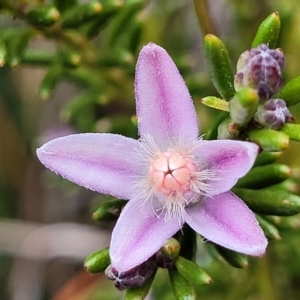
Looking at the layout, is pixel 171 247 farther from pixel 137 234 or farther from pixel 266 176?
pixel 266 176

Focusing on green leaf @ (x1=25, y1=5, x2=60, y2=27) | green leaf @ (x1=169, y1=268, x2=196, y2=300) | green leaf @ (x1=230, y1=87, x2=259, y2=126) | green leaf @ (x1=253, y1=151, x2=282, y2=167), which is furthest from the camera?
green leaf @ (x1=25, y1=5, x2=60, y2=27)

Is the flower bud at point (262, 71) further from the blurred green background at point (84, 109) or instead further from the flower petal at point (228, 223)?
the blurred green background at point (84, 109)

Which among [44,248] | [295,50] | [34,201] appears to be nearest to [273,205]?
[295,50]

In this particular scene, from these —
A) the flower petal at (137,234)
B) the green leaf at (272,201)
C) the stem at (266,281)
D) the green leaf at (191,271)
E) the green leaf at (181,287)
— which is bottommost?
the stem at (266,281)

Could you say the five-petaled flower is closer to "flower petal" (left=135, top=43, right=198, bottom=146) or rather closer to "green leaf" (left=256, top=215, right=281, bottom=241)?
"flower petal" (left=135, top=43, right=198, bottom=146)

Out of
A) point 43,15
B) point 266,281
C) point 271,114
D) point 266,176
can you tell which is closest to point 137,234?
point 271,114

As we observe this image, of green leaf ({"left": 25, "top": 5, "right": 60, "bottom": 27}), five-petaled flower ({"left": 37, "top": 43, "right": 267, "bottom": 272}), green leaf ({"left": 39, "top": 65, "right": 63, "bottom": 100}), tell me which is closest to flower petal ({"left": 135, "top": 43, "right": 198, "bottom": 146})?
five-petaled flower ({"left": 37, "top": 43, "right": 267, "bottom": 272})

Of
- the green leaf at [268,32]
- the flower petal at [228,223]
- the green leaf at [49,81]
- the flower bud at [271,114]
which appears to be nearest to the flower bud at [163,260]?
the flower petal at [228,223]
